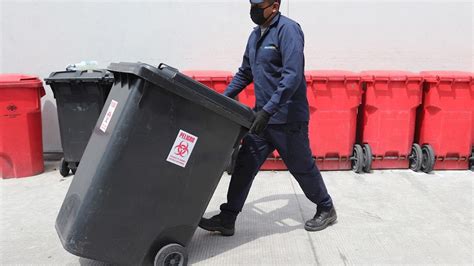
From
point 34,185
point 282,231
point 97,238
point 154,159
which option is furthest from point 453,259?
point 34,185

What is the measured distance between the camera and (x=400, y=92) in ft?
16.5

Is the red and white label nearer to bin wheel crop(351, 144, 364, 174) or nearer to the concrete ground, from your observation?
the concrete ground

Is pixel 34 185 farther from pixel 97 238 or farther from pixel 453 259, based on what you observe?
pixel 453 259

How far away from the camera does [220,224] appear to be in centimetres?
341

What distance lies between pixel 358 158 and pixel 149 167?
3.14m

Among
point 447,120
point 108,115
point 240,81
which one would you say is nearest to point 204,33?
point 240,81

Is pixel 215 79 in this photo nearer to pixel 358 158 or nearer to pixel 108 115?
pixel 358 158

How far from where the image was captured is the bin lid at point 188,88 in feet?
7.96

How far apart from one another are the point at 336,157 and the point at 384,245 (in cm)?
196

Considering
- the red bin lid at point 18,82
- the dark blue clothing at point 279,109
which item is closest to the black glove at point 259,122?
the dark blue clothing at point 279,109

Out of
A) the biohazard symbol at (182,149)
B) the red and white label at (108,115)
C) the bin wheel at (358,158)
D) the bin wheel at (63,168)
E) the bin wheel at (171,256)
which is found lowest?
the bin wheel at (63,168)

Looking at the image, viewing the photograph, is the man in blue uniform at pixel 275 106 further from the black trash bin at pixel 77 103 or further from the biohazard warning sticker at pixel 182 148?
the black trash bin at pixel 77 103

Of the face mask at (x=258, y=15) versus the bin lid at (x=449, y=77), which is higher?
the face mask at (x=258, y=15)

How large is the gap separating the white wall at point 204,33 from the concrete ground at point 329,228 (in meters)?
1.65
